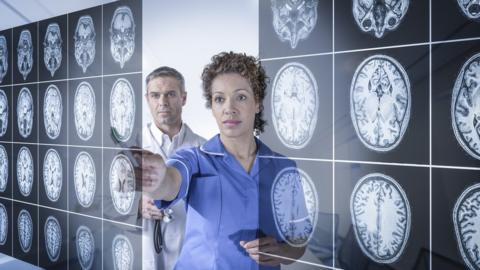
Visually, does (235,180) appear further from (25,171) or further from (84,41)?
(25,171)

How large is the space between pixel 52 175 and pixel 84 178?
26cm

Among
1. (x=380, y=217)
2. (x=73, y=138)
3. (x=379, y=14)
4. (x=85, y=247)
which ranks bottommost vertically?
(x=85, y=247)

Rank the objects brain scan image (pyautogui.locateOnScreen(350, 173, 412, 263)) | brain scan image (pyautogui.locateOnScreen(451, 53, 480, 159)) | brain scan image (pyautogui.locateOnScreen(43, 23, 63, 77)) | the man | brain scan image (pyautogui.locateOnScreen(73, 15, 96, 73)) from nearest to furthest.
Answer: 1. brain scan image (pyautogui.locateOnScreen(451, 53, 480, 159))
2. brain scan image (pyautogui.locateOnScreen(350, 173, 412, 263))
3. the man
4. brain scan image (pyautogui.locateOnScreen(73, 15, 96, 73))
5. brain scan image (pyautogui.locateOnScreen(43, 23, 63, 77))

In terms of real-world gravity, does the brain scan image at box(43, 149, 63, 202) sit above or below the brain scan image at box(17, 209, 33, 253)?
above

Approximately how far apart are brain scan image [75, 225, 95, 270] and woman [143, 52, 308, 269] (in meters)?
0.75

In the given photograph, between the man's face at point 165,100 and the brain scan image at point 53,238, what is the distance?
3.08ft

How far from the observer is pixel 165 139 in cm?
163

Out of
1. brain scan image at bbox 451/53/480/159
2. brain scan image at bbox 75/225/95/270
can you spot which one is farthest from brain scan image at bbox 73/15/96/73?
brain scan image at bbox 451/53/480/159

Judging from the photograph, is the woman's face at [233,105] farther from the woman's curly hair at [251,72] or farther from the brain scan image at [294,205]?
the brain scan image at [294,205]

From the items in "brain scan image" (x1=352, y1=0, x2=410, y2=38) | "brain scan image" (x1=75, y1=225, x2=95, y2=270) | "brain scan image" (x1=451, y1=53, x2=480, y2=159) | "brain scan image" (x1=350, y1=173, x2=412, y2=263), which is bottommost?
"brain scan image" (x1=75, y1=225, x2=95, y2=270)

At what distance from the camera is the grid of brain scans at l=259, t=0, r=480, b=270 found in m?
1.13

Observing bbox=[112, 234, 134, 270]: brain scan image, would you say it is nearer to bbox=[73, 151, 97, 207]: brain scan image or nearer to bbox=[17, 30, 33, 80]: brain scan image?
bbox=[73, 151, 97, 207]: brain scan image

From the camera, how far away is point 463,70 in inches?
44.1

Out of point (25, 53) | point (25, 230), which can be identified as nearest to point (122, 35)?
point (25, 53)
